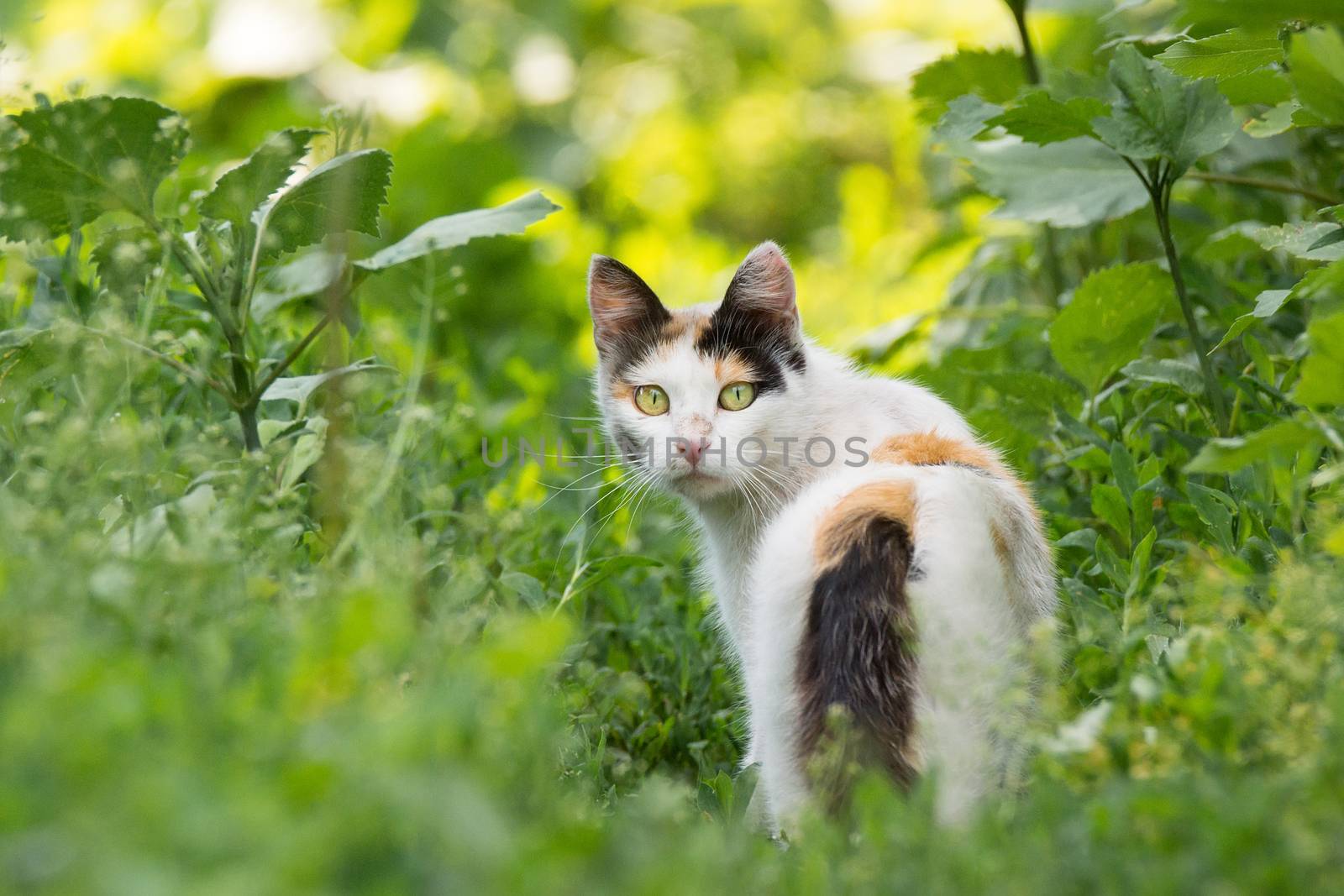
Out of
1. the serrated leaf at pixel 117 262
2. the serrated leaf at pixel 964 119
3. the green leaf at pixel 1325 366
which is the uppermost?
the serrated leaf at pixel 117 262

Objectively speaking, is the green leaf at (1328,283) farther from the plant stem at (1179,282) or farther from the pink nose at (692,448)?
the pink nose at (692,448)

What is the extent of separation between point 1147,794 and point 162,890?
699mm

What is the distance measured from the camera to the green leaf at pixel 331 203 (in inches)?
67.7

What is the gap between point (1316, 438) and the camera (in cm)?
121

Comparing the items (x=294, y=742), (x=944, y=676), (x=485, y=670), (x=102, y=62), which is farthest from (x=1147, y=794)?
(x=102, y=62)

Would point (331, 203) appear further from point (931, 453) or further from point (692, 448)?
point (931, 453)

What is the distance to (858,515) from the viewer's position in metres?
1.41

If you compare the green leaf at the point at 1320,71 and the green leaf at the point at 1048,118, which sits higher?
the green leaf at the point at 1320,71

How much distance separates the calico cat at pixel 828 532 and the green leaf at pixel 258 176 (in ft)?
1.91

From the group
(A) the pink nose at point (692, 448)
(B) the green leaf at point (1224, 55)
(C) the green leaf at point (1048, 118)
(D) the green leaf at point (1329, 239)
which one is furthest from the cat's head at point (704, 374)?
(D) the green leaf at point (1329, 239)

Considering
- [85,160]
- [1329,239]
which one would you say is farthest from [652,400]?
[1329,239]

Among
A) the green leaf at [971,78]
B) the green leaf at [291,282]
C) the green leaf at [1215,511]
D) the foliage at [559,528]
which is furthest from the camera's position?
the green leaf at [971,78]

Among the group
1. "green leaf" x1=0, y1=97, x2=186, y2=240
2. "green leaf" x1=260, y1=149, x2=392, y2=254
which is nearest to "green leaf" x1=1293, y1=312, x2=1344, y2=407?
"green leaf" x1=260, y1=149, x2=392, y2=254

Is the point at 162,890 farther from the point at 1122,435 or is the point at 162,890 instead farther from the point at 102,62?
the point at 102,62
